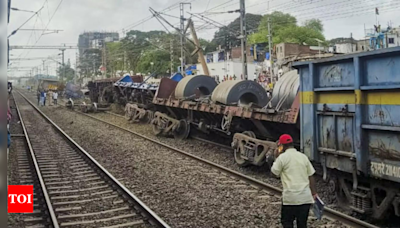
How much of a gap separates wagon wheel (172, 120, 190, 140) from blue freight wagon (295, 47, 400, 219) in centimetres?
792

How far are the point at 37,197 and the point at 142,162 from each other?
3.39 meters

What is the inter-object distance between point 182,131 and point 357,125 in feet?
31.6

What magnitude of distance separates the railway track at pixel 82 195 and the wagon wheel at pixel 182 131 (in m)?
3.83

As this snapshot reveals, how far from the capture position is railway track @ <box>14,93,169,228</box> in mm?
6172

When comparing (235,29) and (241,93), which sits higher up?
(235,29)

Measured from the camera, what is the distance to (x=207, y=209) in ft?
21.8

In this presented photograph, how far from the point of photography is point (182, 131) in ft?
48.7

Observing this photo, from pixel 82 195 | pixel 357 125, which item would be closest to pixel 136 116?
pixel 82 195

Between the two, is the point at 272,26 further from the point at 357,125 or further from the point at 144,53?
the point at 357,125

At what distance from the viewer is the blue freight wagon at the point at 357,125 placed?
5.19 metres

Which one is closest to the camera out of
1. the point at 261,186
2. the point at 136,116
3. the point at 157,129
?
the point at 261,186

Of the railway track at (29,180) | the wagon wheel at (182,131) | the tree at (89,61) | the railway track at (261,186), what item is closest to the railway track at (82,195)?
the railway track at (29,180)

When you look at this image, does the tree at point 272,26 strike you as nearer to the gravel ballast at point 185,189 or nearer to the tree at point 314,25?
the tree at point 314,25

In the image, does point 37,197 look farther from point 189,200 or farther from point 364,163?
point 364,163
